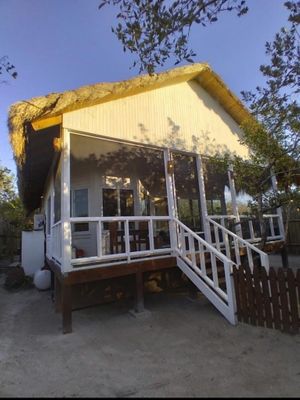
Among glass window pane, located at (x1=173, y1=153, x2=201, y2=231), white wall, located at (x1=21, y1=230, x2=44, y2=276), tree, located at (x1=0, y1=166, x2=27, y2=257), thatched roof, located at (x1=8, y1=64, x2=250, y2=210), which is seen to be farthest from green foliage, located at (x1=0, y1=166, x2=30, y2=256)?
glass window pane, located at (x1=173, y1=153, x2=201, y2=231)

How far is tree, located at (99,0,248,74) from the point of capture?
3.93 metres

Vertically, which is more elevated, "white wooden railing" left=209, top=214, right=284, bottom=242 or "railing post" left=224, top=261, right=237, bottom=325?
"white wooden railing" left=209, top=214, right=284, bottom=242

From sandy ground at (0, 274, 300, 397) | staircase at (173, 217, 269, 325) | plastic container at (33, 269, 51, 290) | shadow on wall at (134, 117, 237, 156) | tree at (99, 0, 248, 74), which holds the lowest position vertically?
sandy ground at (0, 274, 300, 397)

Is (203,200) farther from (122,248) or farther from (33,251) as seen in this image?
(33,251)

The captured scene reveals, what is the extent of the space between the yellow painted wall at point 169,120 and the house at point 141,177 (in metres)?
0.03

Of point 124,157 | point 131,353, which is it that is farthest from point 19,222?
point 131,353

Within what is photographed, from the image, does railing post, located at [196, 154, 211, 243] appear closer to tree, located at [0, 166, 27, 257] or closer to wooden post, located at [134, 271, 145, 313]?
wooden post, located at [134, 271, 145, 313]

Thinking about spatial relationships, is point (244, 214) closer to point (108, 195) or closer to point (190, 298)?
point (190, 298)

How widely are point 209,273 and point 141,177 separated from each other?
12.2 ft

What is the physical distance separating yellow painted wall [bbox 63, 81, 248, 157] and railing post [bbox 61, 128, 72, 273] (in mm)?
420

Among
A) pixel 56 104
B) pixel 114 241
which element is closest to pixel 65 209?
pixel 114 241

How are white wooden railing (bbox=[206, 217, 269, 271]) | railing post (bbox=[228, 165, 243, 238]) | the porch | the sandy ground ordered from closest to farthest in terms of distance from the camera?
the sandy ground, the porch, white wooden railing (bbox=[206, 217, 269, 271]), railing post (bbox=[228, 165, 243, 238])

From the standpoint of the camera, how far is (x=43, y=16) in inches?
207

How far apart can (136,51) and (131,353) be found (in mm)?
4518
